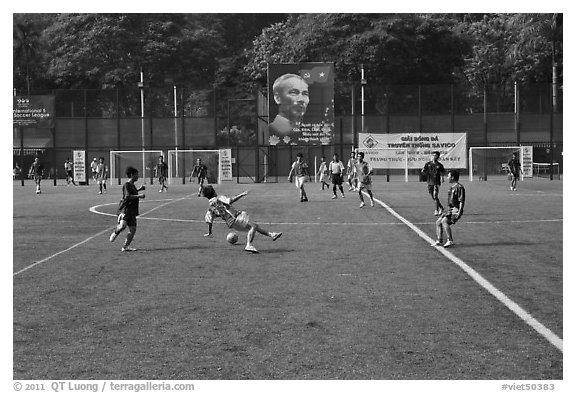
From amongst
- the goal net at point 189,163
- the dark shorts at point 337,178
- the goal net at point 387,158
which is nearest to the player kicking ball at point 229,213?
the dark shorts at point 337,178

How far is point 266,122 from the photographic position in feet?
224

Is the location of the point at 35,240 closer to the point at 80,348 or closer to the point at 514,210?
the point at 80,348

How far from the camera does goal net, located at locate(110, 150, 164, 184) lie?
213ft

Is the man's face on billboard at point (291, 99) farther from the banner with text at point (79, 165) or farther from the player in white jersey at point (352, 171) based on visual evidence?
the banner with text at point (79, 165)

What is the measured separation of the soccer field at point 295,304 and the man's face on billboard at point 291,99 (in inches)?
1351

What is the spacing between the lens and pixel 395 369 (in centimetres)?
941

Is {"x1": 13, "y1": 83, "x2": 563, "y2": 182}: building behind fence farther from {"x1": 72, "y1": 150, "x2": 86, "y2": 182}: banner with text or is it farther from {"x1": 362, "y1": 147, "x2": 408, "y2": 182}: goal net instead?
{"x1": 362, "y1": 147, "x2": 408, "y2": 182}: goal net

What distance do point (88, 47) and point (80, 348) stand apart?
Answer: 7651 centimetres

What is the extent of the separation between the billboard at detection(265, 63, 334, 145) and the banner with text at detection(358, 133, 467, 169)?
4794 mm

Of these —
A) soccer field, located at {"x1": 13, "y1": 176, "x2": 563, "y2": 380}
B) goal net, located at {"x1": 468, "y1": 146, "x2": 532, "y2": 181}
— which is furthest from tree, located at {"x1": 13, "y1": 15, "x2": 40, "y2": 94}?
soccer field, located at {"x1": 13, "y1": 176, "x2": 563, "y2": 380}

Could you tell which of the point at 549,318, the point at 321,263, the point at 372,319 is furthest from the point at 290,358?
the point at 321,263

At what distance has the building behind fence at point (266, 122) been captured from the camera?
6750 cm

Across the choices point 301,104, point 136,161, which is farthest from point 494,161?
point 136,161

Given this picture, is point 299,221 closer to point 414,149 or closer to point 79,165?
point 414,149
